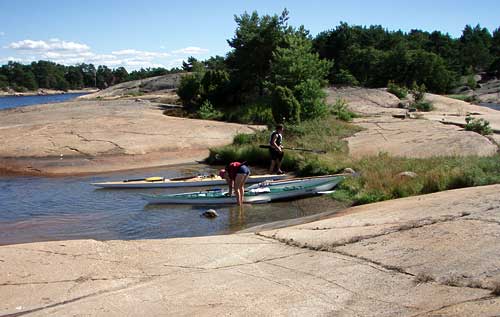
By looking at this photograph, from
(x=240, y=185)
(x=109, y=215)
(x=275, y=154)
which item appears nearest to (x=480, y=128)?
(x=275, y=154)

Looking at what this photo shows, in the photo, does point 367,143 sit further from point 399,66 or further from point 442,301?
point 399,66

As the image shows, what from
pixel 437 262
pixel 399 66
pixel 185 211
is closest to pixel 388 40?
pixel 399 66

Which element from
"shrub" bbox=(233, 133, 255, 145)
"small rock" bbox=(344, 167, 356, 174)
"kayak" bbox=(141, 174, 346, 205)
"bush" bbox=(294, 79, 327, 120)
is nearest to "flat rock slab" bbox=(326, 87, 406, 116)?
"bush" bbox=(294, 79, 327, 120)

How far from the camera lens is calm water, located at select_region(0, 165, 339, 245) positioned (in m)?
14.0

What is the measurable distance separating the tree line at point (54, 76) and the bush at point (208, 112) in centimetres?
→ 11569

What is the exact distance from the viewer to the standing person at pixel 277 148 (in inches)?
791

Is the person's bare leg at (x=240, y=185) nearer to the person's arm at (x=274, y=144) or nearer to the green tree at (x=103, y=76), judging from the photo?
the person's arm at (x=274, y=144)

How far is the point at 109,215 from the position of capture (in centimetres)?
1616

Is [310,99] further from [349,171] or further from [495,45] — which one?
[495,45]

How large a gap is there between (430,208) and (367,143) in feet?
43.3

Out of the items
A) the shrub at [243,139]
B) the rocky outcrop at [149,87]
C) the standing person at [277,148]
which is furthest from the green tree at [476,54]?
the standing person at [277,148]

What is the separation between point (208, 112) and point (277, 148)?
16.1 meters

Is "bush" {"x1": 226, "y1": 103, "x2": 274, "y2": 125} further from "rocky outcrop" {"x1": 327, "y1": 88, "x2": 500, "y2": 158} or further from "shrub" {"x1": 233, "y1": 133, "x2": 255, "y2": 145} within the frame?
"rocky outcrop" {"x1": 327, "y1": 88, "x2": 500, "y2": 158}

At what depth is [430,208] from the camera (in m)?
10.7
